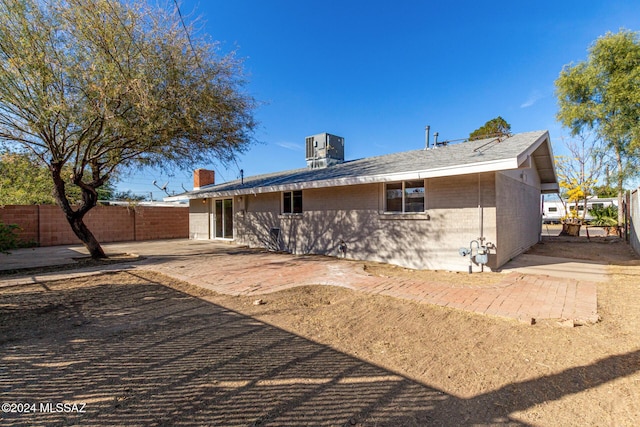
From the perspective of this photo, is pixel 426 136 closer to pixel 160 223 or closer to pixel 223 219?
pixel 223 219

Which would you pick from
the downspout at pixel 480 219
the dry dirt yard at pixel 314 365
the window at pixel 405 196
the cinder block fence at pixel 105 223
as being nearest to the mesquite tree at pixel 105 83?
the dry dirt yard at pixel 314 365

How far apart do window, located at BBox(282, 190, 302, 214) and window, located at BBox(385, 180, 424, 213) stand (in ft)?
12.3

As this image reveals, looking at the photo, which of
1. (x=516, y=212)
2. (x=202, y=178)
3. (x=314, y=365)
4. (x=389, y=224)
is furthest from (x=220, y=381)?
(x=202, y=178)

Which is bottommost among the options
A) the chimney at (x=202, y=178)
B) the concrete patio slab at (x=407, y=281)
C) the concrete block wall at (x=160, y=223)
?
the concrete patio slab at (x=407, y=281)

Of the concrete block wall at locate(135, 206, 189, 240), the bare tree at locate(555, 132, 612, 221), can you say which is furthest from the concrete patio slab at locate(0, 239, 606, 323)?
the bare tree at locate(555, 132, 612, 221)

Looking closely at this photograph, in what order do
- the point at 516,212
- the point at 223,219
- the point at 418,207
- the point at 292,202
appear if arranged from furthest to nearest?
the point at 223,219, the point at 292,202, the point at 516,212, the point at 418,207

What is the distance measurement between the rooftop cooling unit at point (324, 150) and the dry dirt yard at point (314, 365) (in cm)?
950

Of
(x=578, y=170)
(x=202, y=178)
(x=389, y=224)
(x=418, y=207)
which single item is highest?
(x=578, y=170)

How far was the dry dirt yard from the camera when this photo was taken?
A: 7.22 feet

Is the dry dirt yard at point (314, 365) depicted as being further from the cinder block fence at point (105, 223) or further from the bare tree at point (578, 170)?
the bare tree at point (578, 170)

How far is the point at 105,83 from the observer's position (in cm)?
677

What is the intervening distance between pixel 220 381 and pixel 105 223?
16.9 m

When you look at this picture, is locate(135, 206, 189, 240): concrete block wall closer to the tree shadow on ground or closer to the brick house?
the brick house

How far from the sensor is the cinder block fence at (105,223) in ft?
43.4
